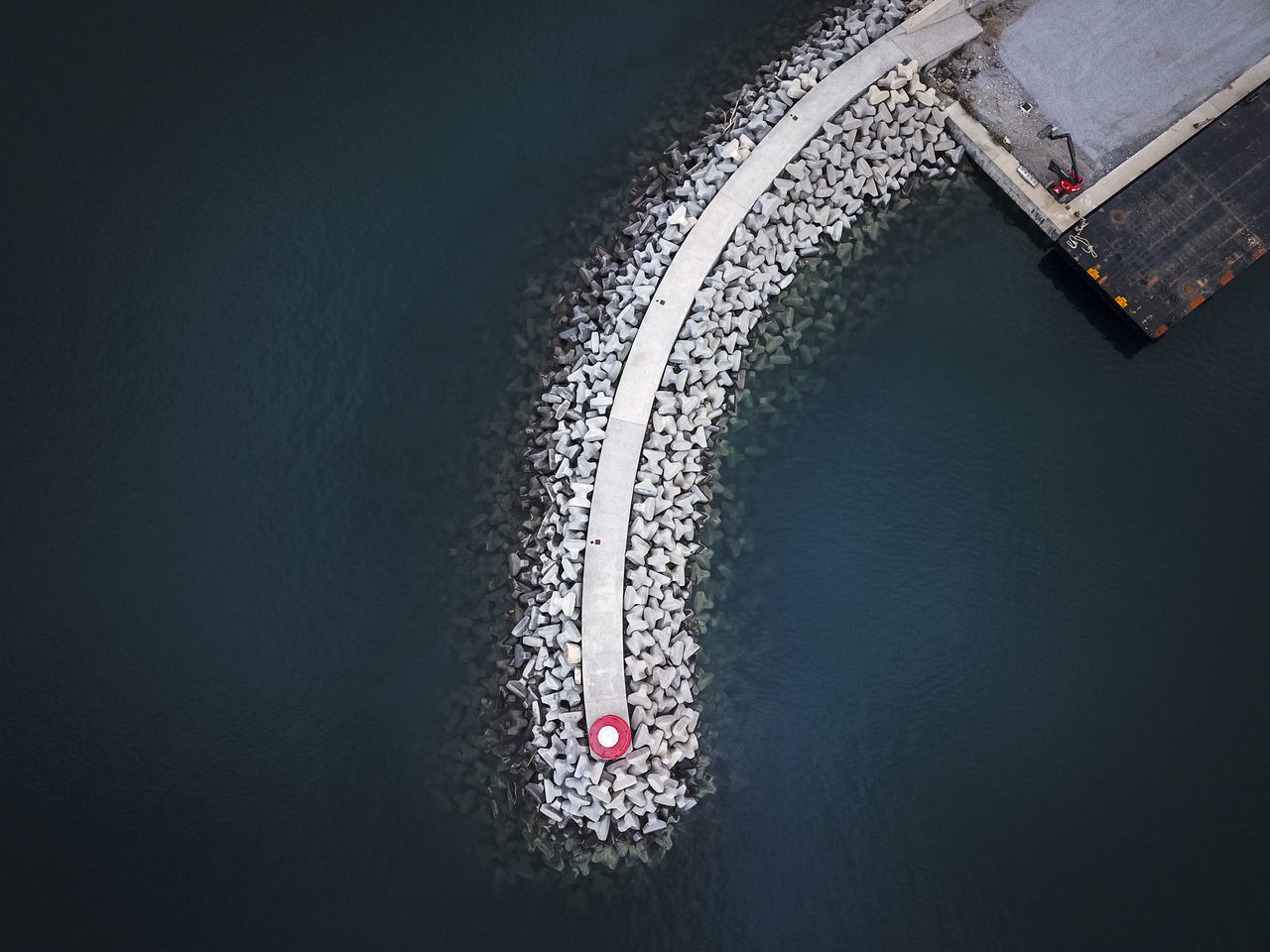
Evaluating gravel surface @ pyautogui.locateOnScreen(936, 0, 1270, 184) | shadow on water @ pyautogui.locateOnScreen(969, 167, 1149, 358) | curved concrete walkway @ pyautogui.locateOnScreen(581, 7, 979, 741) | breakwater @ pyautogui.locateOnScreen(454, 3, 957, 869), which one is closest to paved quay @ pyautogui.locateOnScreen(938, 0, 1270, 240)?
gravel surface @ pyautogui.locateOnScreen(936, 0, 1270, 184)

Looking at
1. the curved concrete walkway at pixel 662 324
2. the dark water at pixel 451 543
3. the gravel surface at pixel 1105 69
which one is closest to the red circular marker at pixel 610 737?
the curved concrete walkway at pixel 662 324

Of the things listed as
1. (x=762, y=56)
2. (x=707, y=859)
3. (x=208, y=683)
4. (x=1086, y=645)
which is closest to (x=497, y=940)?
(x=707, y=859)

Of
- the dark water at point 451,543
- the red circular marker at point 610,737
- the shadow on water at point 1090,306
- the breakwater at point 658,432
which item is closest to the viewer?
the red circular marker at point 610,737

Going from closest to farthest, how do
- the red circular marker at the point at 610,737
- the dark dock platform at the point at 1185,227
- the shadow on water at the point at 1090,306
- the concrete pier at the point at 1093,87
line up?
the red circular marker at the point at 610,737
the dark dock platform at the point at 1185,227
the concrete pier at the point at 1093,87
the shadow on water at the point at 1090,306

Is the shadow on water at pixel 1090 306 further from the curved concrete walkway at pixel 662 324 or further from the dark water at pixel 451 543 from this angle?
the curved concrete walkway at pixel 662 324

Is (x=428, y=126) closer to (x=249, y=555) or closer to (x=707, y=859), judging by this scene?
(x=249, y=555)
